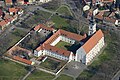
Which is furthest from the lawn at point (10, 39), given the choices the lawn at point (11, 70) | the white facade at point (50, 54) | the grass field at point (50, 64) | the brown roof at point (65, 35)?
the grass field at point (50, 64)

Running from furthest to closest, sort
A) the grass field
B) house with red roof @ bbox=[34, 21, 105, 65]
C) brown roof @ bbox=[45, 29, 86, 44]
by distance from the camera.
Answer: brown roof @ bbox=[45, 29, 86, 44], house with red roof @ bbox=[34, 21, 105, 65], the grass field

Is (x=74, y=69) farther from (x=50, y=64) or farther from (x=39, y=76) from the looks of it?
(x=39, y=76)

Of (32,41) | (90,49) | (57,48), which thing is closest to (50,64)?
(57,48)

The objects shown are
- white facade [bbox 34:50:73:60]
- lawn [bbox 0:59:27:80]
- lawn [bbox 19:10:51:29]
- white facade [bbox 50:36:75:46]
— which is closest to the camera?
lawn [bbox 0:59:27:80]

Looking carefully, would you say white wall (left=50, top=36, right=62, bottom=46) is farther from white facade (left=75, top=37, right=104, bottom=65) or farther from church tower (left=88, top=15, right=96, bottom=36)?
white facade (left=75, top=37, right=104, bottom=65)

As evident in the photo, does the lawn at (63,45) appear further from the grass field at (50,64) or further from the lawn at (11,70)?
the lawn at (11,70)

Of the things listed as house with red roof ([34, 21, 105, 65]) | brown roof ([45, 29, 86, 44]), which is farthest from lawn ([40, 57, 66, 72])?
brown roof ([45, 29, 86, 44])
